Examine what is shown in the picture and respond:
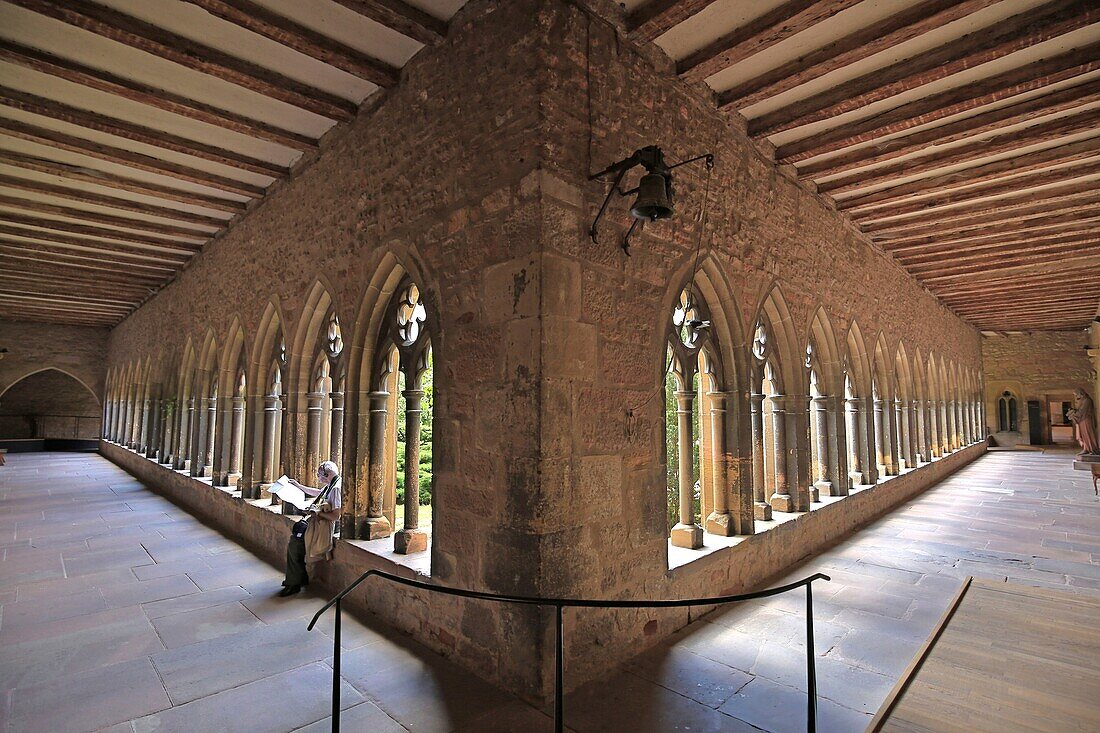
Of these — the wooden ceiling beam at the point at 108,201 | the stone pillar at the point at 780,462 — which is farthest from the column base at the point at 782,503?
the wooden ceiling beam at the point at 108,201

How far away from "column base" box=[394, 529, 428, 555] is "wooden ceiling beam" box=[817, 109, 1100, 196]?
448cm

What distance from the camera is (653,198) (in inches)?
92.7

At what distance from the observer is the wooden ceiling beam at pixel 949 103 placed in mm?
3131

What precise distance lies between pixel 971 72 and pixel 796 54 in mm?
1146

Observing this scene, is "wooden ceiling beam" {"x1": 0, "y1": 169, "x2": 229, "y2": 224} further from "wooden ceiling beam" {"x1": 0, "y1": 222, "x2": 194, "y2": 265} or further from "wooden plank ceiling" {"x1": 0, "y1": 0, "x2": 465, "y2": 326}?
"wooden ceiling beam" {"x1": 0, "y1": 222, "x2": 194, "y2": 265}

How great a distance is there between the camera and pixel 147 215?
19.0 feet

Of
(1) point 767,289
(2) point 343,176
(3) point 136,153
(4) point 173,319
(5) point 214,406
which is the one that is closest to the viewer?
(2) point 343,176

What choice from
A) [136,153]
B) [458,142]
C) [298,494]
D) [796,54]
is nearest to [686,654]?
[298,494]

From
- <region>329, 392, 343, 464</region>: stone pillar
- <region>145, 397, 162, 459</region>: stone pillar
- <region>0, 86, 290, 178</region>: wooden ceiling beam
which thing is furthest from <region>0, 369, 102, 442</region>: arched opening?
<region>329, 392, 343, 464</region>: stone pillar

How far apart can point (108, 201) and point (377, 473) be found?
418 centimetres

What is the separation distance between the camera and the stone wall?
2.36 metres

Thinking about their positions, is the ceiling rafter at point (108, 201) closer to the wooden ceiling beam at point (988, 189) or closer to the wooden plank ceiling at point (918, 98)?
the wooden plank ceiling at point (918, 98)

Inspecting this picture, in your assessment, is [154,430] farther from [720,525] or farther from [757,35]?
[757,35]

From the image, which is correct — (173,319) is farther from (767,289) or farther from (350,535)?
(767,289)
